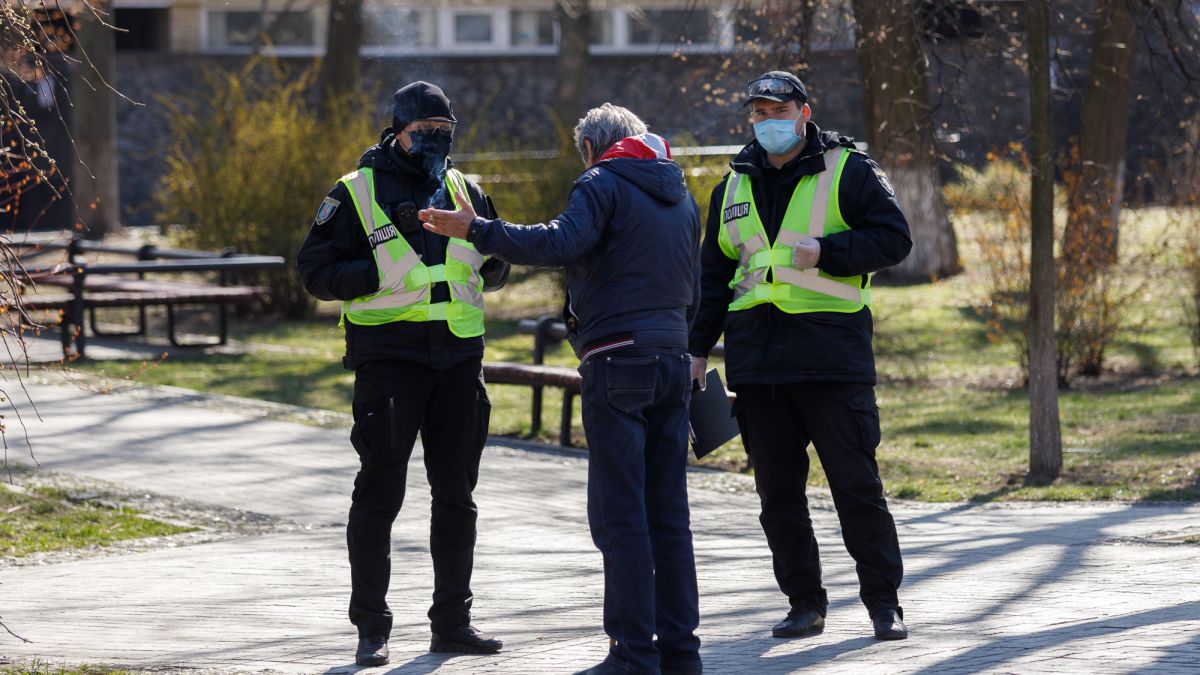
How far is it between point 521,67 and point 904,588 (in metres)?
28.8

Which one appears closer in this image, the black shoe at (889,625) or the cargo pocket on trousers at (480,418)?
the black shoe at (889,625)

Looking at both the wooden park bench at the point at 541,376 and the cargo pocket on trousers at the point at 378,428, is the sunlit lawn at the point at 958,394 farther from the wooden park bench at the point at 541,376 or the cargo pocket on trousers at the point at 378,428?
the cargo pocket on trousers at the point at 378,428

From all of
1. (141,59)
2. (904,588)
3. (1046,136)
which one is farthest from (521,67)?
(904,588)

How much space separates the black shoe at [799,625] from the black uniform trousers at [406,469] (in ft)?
3.37

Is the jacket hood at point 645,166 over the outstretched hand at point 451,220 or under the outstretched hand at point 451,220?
over

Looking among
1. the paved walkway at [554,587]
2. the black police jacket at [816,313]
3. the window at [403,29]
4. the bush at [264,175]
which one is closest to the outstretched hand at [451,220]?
the black police jacket at [816,313]

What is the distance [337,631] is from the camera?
6.01 m

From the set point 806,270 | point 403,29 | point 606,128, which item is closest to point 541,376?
point 806,270

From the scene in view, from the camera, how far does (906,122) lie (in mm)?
17156

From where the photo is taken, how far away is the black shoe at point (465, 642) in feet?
18.2

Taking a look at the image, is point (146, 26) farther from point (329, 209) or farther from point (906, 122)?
point (329, 209)

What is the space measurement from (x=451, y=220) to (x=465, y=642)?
146cm

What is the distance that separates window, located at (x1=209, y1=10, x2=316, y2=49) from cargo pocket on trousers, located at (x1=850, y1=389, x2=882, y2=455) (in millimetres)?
31023

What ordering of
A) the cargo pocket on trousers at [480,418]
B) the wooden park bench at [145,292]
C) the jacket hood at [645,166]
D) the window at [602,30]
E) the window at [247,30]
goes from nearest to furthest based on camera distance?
the jacket hood at [645,166]
the cargo pocket on trousers at [480,418]
the wooden park bench at [145,292]
the window at [247,30]
the window at [602,30]
